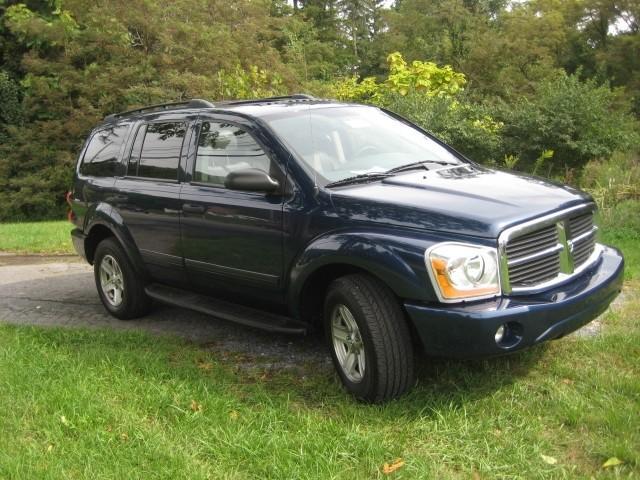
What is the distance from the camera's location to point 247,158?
184 inches

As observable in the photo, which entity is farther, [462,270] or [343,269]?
[343,269]

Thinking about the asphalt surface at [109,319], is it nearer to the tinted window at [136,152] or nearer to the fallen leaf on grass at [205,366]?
the fallen leaf on grass at [205,366]

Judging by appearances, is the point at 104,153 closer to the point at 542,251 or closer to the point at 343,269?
the point at 343,269

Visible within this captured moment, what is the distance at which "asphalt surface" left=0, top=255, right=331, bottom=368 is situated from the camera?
500 centimetres

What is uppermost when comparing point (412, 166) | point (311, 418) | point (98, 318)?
point (412, 166)

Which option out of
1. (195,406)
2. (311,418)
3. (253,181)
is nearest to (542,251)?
(311,418)

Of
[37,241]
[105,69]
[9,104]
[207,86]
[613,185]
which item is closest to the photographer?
[613,185]

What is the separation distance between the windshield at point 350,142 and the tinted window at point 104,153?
199cm

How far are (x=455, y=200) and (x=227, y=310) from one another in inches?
78.2

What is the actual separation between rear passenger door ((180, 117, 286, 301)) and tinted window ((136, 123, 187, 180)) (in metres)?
0.24

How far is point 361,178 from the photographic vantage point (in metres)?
4.35

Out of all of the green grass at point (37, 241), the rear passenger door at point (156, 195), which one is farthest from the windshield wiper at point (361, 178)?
the green grass at point (37, 241)

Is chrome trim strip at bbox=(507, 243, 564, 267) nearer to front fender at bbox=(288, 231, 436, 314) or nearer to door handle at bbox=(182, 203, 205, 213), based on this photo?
front fender at bbox=(288, 231, 436, 314)

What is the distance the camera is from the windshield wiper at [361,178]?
4269mm
